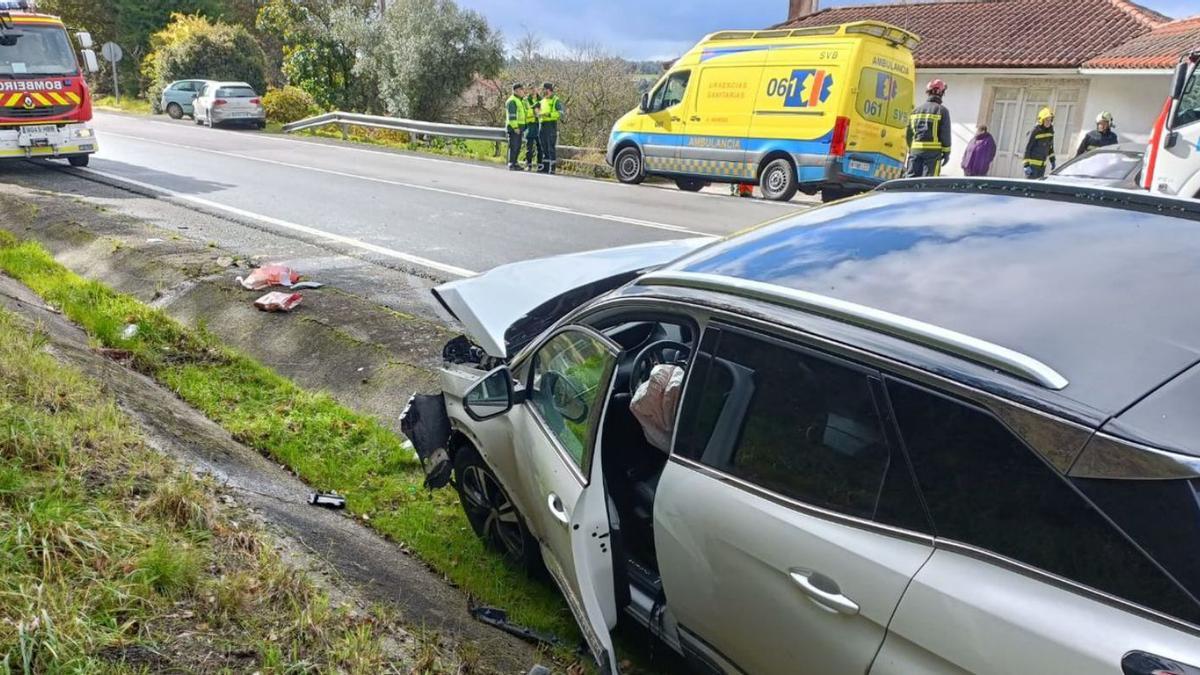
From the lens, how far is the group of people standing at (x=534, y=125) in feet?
56.0

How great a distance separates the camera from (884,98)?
1372 centimetres

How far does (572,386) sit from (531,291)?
4.02 ft

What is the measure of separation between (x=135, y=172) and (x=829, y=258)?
15.0 meters

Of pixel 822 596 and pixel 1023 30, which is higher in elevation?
pixel 1023 30

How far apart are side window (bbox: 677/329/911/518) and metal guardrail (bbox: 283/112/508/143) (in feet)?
55.3

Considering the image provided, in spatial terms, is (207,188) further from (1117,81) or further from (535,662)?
(1117,81)

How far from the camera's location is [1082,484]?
5.24ft

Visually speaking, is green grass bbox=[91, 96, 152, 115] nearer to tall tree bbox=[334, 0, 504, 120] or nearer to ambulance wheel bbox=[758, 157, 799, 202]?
tall tree bbox=[334, 0, 504, 120]

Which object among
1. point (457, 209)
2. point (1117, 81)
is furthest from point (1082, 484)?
point (1117, 81)

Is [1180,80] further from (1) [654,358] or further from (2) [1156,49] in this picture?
(1) [654,358]

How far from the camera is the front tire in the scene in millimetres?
3494

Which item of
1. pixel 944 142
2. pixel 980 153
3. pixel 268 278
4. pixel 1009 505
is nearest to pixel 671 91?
pixel 944 142

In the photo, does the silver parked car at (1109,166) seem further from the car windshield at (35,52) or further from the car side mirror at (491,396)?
the car windshield at (35,52)

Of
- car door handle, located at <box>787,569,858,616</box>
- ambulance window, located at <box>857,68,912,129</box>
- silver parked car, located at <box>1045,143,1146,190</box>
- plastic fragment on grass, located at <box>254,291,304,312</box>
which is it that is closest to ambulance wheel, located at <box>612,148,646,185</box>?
ambulance window, located at <box>857,68,912,129</box>
